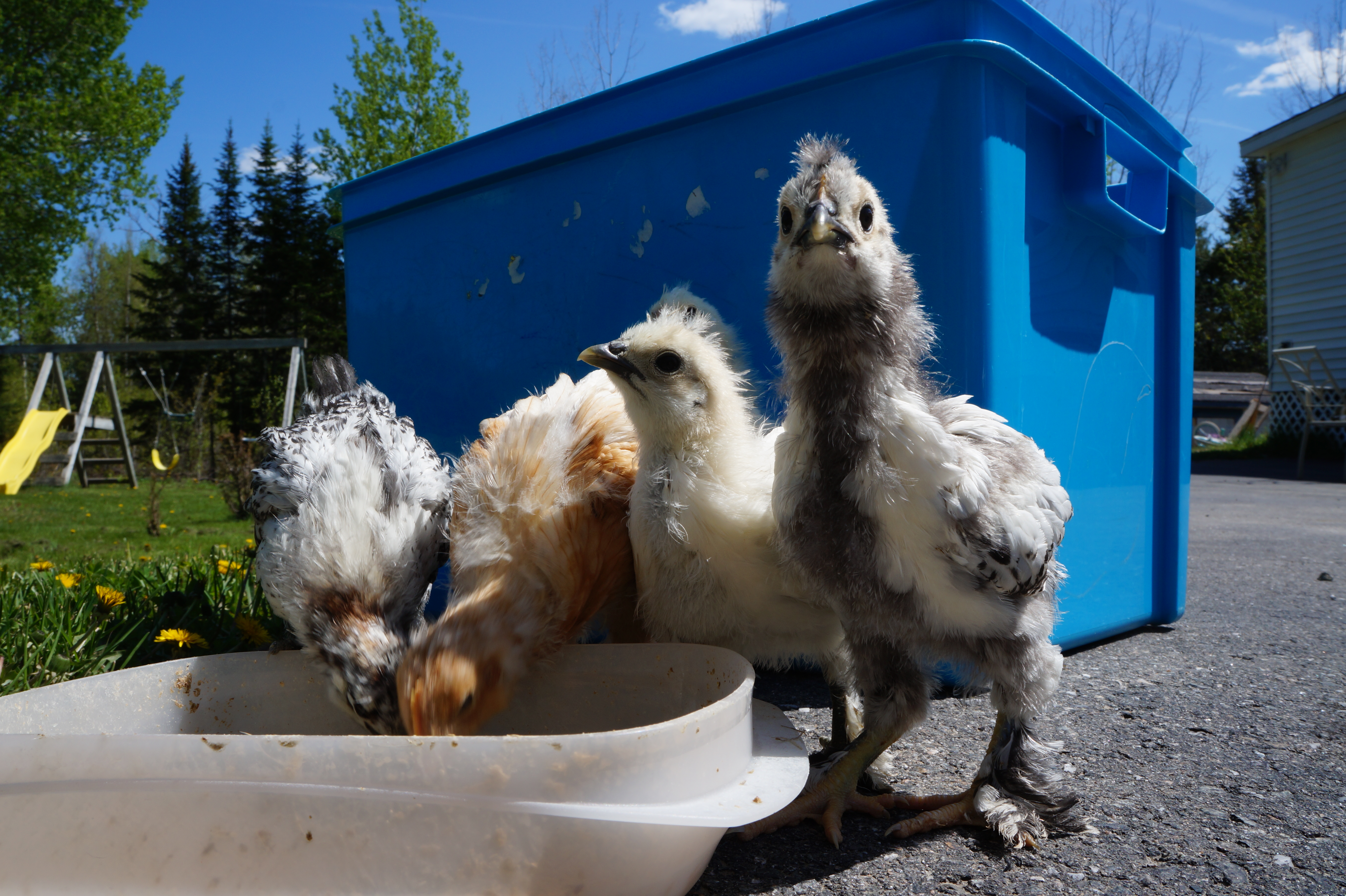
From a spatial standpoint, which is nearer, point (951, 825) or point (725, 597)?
point (951, 825)

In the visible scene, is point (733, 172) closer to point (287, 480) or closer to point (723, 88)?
point (723, 88)

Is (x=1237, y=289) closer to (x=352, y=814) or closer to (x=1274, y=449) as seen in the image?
(x=1274, y=449)

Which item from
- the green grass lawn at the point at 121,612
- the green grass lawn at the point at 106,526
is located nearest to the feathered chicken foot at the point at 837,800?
the green grass lawn at the point at 121,612

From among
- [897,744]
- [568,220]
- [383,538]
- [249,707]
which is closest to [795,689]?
[897,744]

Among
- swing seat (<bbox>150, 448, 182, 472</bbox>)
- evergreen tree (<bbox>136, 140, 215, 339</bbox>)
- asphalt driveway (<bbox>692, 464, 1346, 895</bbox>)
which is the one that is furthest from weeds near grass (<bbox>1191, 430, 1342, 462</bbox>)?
evergreen tree (<bbox>136, 140, 215, 339</bbox>)

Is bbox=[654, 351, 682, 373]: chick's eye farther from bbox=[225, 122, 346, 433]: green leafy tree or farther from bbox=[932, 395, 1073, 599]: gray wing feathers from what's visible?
bbox=[225, 122, 346, 433]: green leafy tree

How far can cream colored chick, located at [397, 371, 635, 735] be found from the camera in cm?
166

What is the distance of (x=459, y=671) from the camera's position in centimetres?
163

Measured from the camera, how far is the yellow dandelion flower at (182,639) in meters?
2.46

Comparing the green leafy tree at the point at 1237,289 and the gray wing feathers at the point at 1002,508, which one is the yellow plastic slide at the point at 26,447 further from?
the green leafy tree at the point at 1237,289

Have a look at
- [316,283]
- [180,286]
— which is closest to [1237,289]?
[316,283]

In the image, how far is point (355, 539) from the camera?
2.08m

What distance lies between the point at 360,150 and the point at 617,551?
610 inches

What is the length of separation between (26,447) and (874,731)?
37.8ft
